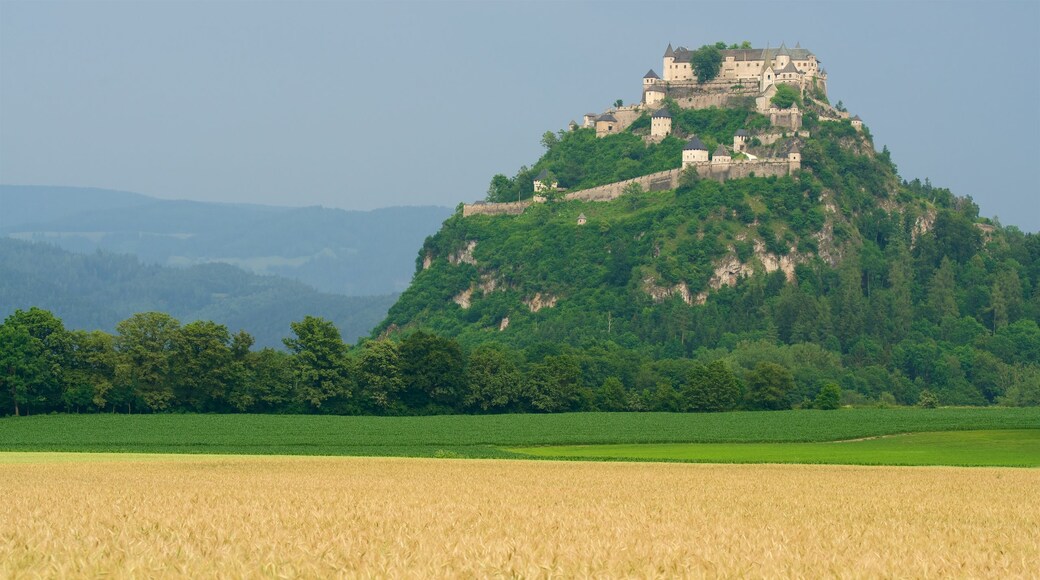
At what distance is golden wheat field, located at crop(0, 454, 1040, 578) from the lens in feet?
60.7

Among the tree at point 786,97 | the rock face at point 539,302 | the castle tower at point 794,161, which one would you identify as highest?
the tree at point 786,97

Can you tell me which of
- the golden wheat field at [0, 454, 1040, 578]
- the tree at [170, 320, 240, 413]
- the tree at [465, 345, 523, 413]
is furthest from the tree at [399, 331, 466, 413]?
the golden wheat field at [0, 454, 1040, 578]

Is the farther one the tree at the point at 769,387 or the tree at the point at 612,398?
the tree at the point at 769,387

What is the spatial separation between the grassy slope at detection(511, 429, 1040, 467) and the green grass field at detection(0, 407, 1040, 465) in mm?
655

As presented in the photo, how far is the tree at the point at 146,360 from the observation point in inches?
3693

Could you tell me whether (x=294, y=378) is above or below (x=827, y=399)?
above

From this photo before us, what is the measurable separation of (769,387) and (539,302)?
77993 mm

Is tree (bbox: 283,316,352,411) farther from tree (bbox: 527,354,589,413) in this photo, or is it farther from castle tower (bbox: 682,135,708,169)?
castle tower (bbox: 682,135,708,169)

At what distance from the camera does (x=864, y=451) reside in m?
71.3

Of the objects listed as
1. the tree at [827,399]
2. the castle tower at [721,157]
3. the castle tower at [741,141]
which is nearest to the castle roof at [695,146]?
the castle tower at [721,157]

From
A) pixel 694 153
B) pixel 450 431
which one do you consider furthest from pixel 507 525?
pixel 694 153

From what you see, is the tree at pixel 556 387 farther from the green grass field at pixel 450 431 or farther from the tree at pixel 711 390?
the green grass field at pixel 450 431

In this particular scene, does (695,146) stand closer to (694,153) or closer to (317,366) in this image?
(694,153)

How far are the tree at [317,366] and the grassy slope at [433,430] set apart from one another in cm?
770
